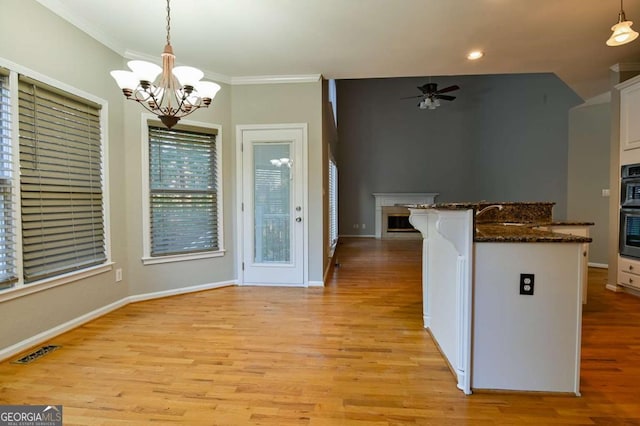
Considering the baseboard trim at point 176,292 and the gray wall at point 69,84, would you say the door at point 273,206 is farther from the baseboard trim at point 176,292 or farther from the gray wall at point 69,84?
the gray wall at point 69,84

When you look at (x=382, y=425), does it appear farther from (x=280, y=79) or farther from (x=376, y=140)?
(x=376, y=140)

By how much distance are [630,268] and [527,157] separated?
4562mm

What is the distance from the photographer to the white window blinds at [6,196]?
209cm

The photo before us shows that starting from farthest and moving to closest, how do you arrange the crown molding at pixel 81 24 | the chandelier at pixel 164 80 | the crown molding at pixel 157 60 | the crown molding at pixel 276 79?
the crown molding at pixel 276 79 < the crown molding at pixel 157 60 < the crown molding at pixel 81 24 < the chandelier at pixel 164 80

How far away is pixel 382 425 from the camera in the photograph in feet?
4.83

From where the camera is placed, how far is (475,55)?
3303mm

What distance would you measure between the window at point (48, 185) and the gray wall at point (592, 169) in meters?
6.51

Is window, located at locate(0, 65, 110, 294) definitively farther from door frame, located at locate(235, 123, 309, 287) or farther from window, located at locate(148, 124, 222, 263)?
door frame, located at locate(235, 123, 309, 287)

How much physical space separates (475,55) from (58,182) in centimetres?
413

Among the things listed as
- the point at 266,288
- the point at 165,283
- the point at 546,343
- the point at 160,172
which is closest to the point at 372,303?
the point at 266,288

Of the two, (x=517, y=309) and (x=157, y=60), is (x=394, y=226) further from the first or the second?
(x=517, y=309)

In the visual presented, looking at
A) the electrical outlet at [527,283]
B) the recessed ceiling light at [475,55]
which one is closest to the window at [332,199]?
the recessed ceiling light at [475,55]
